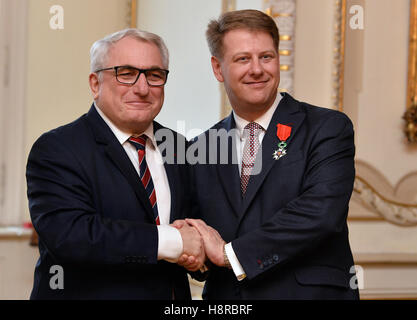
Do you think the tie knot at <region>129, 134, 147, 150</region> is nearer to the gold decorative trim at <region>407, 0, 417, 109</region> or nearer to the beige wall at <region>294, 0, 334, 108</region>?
the beige wall at <region>294, 0, 334, 108</region>

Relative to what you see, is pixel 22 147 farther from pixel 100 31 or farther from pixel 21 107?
pixel 100 31

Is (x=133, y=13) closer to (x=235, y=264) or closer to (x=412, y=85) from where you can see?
(x=412, y=85)

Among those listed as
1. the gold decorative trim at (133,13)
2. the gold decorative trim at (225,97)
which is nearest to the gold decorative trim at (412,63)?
the gold decorative trim at (225,97)

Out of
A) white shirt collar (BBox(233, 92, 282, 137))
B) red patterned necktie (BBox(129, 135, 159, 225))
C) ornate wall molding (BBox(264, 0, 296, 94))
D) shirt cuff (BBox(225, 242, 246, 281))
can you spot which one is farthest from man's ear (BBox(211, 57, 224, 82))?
ornate wall molding (BBox(264, 0, 296, 94))

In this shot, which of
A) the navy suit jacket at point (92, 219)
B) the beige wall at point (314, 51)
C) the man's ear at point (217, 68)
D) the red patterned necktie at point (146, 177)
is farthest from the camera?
the beige wall at point (314, 51)

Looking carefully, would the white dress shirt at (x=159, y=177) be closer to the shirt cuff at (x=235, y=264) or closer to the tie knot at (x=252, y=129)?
the shirt cuff at (x=235, y=264)

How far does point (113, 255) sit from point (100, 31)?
325cm

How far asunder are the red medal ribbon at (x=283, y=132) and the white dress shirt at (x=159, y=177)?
20.6 inches

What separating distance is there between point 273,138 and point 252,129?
15 cm

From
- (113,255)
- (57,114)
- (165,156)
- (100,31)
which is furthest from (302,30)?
(113,255)

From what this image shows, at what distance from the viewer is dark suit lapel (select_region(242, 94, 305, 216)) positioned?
2439 mm

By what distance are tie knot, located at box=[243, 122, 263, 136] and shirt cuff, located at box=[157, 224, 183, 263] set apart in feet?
2.01

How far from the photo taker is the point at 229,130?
2713 mm

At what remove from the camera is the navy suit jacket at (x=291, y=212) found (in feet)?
7.63
